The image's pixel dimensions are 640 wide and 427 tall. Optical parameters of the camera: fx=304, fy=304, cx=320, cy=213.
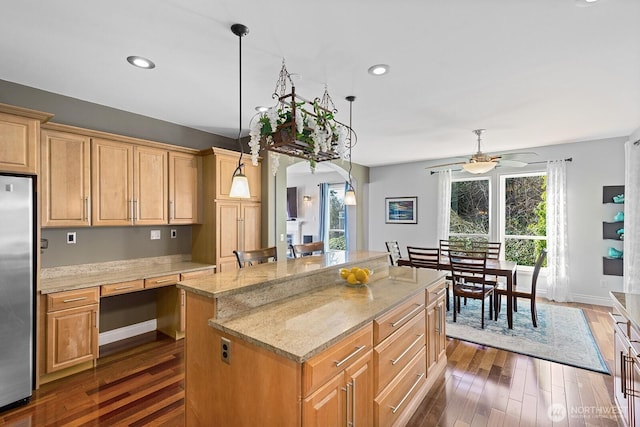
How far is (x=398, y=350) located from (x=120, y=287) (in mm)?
2687

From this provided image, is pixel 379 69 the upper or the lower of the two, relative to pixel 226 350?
upper

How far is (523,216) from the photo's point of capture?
553cm

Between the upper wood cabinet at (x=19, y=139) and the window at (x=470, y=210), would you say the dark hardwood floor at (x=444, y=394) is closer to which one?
the upper wood cabinet at (x=19, y=139)

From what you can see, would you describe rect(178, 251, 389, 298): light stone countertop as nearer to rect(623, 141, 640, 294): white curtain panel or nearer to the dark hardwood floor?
the dark hardwood floor

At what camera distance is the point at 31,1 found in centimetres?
170

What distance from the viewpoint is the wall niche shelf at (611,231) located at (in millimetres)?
4590

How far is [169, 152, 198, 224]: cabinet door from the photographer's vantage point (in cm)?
371

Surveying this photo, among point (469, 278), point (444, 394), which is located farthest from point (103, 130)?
point (469, 278)

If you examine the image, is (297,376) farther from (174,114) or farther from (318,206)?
(318,206)

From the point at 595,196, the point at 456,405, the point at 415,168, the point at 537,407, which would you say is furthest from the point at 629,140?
the point at 456,405

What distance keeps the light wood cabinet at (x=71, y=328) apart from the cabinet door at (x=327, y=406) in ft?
8.42

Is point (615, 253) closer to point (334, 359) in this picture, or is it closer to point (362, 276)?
point (362, 276)

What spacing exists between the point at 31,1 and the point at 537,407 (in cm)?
424

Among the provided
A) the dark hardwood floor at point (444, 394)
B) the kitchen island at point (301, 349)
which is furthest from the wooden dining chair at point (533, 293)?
the kitchen island at point (301, 349)
